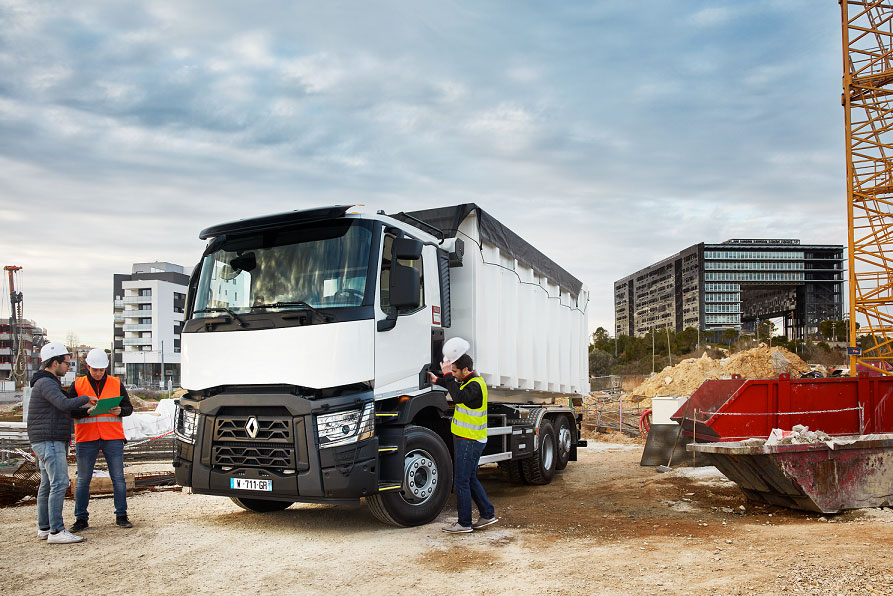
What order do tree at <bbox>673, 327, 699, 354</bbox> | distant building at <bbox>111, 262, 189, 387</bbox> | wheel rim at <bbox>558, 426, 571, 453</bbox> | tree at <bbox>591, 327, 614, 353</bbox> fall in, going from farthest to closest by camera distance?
tree at <bbox>591, 327, 614, 353</bbox> → tree at <bbox>673, 327, 699, 354</bbox> → distant building at <bbox>111, 262, 189, 387</bbox> → wheel rim at <bbox>558, 426, 571, 453</bbox>

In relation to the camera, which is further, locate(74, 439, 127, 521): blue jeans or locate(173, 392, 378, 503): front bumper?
locate(74, 439, 127, 521): blue jeans

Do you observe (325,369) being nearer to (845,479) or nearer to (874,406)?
(845,479)

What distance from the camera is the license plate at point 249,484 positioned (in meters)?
6.69

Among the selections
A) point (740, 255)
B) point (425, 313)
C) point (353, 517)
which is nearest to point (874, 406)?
point (425, 313)

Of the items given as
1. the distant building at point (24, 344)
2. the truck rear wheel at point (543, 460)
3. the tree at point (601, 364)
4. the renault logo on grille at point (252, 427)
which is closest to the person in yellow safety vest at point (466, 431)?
the renault logo on grille at point (252, 427)

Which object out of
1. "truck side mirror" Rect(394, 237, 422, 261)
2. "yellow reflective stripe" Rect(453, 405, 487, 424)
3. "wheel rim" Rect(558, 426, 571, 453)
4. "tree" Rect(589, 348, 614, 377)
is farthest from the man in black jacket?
"tree" Rect(589, 348, 614, 377)

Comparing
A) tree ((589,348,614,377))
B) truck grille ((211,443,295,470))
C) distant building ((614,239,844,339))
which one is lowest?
tree ((589,348,614,377))

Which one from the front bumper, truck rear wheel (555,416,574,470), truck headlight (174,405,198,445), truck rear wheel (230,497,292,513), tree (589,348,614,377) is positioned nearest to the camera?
the front bumper

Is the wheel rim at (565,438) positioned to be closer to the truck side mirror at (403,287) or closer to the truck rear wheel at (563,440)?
the truck rear wheel at (563,440)

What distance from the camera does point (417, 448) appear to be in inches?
289

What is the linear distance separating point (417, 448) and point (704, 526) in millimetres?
3095

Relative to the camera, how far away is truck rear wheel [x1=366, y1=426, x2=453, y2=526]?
7160 millimetres

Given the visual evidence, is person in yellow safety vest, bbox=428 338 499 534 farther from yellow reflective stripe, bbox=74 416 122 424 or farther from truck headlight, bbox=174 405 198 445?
yellow reflective stripe, bbox=74 416 122 424

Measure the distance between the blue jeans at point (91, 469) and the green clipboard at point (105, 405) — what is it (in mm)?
327
